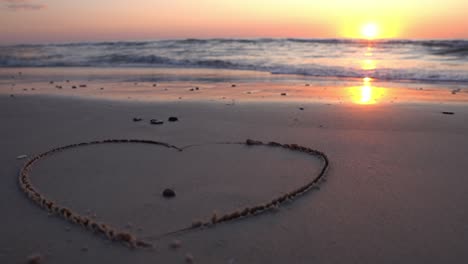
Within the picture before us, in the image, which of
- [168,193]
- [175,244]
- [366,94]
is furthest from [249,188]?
[366,94]

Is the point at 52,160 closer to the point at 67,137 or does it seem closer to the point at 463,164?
the point at 67,137

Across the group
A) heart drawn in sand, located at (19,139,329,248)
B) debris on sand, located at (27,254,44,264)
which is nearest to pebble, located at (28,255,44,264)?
debris on sand, located at (27,254,44,264)

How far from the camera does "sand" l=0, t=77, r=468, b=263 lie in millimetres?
2344

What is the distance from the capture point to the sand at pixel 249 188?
2.34 meters

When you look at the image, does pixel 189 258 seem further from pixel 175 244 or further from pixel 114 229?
pixel 114 229

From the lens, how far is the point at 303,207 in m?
2.90

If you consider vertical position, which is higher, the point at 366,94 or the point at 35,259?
the point at 366,94

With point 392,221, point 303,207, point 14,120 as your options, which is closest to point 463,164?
point 392,221

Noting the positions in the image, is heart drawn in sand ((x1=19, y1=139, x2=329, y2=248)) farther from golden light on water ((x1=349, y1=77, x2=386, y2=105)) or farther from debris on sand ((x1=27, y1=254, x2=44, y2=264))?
golden light on water ((x1=349, y1=77, x2=386, y2=105))

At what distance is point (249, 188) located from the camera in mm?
3207

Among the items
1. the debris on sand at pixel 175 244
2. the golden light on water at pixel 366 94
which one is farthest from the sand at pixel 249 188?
the golden light on water at pixel 366 94

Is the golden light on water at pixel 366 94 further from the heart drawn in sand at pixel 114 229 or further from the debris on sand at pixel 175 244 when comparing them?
the debris on sand at pixel 175 244

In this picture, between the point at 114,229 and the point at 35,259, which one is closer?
the point at 35,259

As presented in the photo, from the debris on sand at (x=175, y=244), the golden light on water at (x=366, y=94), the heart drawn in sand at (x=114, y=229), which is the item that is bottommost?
the debris on sand at (x=175, y=244)
